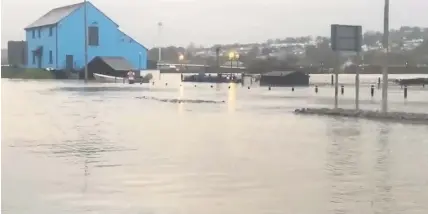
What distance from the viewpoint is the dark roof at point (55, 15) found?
326 feet

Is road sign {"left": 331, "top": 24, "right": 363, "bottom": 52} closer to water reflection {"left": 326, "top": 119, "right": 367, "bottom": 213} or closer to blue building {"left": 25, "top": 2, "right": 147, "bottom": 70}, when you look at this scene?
water reflection {"left": 326, "top": 119, "right": 367, "bottom": 213}

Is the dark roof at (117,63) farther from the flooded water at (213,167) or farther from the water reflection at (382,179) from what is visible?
the water reflection at (382,179)

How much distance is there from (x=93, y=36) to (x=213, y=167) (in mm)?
87745

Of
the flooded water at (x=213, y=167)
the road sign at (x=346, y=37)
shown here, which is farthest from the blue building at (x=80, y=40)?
the flooded water at (x=213, y=167)

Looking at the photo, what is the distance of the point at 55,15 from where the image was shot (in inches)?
4136

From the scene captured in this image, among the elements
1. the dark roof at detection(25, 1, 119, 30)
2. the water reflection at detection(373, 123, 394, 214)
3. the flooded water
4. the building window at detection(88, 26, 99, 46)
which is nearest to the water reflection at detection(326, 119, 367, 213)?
the flooded water

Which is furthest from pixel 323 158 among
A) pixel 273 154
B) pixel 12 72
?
pixel 12 72

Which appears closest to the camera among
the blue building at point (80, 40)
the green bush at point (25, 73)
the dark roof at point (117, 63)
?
the green bush at point (25, 73)

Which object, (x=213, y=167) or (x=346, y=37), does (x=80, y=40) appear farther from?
(x=213, y=167)

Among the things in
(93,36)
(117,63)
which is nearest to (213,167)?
(117,63)

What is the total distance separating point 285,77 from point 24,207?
210 feet

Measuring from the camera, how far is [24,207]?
8930mm

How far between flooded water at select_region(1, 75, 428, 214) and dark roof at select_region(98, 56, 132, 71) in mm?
71821

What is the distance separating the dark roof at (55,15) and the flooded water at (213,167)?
7830cm
